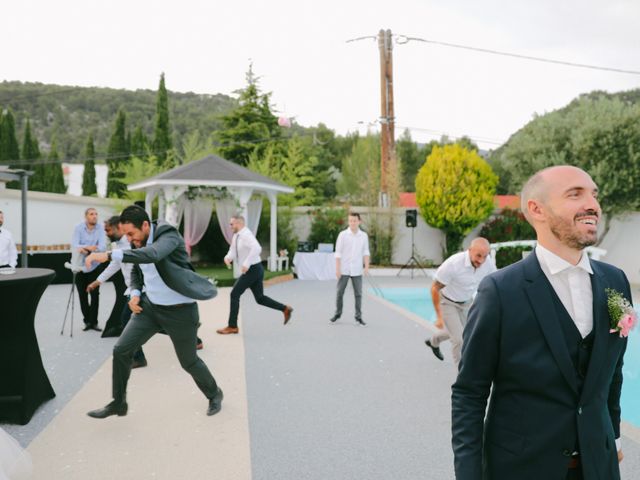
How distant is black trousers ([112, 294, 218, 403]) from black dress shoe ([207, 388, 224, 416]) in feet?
0.28

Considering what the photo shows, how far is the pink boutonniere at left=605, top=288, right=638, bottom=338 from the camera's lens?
166 centimetres

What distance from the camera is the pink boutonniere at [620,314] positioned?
1664 mm

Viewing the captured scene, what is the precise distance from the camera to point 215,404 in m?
4.88

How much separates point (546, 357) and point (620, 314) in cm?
26

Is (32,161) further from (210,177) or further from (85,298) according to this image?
(85,298)

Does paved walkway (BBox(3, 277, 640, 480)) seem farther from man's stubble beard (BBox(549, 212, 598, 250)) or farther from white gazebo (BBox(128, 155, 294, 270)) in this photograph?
white gazebo (BBox(128, 155, 294, 270))

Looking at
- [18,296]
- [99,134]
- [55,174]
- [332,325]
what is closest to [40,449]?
[18,296]

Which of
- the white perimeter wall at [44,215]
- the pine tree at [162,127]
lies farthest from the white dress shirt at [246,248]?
the pine tree at [162,127]

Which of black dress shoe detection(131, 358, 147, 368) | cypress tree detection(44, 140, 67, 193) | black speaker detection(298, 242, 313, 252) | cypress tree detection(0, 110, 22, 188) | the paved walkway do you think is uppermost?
cypress tree detection(0, 110, 22, 188)

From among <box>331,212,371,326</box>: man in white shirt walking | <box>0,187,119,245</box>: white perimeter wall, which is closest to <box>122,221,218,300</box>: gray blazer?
<box>331,212,371,326</box>: man in white shirt walking

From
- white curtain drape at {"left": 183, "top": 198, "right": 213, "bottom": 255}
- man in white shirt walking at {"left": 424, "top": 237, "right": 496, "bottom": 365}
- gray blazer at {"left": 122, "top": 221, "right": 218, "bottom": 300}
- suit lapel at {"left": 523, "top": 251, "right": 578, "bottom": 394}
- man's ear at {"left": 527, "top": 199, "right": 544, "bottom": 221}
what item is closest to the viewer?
suit lapel at {"left": 523, "top": 251, "right": 578, "bottom": 394}

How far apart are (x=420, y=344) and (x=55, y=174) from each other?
38402mm

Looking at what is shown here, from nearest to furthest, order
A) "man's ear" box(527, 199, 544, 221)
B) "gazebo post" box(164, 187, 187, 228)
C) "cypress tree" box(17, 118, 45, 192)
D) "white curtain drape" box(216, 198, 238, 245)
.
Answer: "man's ear" box(527, 199, 544, 221)
"gazebo post" box(164, 187, 187, 228)
"white curtain drape" box(216, 198, 238, 245)
"cypress tree" box(17, 118, 45, 192)

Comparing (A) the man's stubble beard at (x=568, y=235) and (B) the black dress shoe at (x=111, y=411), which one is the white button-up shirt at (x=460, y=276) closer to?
(B) the black dress shoe at (x=111, y=411)
